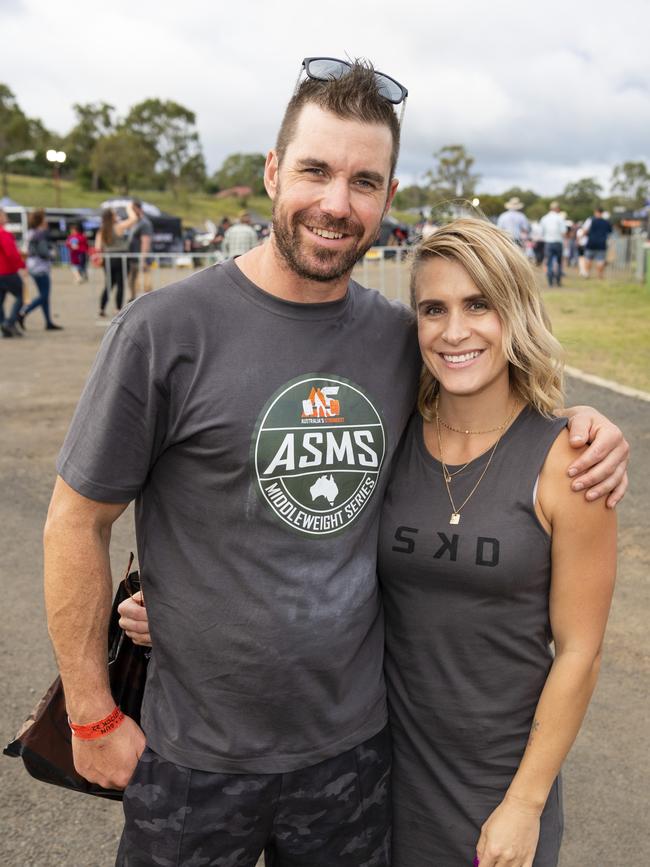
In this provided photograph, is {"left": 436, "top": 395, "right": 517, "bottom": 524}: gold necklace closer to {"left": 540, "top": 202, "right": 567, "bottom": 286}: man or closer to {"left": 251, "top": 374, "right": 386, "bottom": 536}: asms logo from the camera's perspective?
{"left": 251, "top": 374, "right": 386, "bottom": 536}: asms logo

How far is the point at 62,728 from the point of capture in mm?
2055

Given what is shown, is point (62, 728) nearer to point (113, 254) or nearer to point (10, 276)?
point (10, 276)

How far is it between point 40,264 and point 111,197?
60130 millimetres

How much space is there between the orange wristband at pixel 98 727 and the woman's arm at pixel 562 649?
2.94 feet

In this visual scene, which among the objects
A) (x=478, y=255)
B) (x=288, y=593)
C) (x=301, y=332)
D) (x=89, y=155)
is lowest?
(x=288, y=593)

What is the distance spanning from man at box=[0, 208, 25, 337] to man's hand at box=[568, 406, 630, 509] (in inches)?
494

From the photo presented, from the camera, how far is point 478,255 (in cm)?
201

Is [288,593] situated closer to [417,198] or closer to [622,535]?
[622,535]

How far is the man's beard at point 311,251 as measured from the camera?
1873mm

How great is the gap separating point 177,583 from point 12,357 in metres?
10.3

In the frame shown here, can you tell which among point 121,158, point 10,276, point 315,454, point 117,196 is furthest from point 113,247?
point 117,196

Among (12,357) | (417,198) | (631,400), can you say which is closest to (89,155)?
(417,198)

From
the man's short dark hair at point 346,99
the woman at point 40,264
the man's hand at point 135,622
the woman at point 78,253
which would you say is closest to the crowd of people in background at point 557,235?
the woman at point 40,264

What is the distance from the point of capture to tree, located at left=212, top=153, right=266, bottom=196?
10204cm
